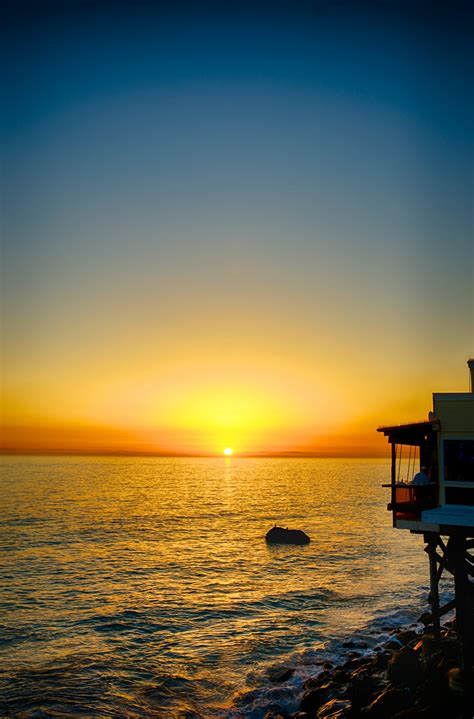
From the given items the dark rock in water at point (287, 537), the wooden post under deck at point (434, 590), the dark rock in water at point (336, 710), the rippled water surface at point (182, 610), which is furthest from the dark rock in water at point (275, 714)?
the dark rock in water at point (287, 537)

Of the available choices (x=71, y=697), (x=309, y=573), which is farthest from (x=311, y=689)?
(x=309, y=573)

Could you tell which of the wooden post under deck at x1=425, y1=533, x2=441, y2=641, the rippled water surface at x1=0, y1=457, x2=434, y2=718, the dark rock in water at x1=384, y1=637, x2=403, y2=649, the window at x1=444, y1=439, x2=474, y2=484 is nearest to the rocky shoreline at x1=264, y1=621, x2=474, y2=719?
the dark rock in water at x1=384, y1=637, x2=403, y2=649

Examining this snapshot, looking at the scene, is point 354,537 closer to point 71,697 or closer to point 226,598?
point 226,598

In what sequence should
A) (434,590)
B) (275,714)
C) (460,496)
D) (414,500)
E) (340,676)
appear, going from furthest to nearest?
(434,590) < (340,676) < (275,714) < (414,500) < (460,496)

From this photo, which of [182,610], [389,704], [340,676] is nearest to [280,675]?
[340,676]

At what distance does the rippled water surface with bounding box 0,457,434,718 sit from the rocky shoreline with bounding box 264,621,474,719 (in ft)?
4.94

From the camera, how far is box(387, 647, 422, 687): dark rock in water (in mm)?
21202

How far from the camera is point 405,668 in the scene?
22062 mm

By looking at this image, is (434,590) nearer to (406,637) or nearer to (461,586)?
(406,637)

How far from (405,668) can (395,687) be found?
1.76 metres

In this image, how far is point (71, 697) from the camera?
2402 cm

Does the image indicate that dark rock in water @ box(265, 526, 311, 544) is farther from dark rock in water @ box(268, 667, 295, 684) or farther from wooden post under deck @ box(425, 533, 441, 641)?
wooden post under deck @ box(425, 533, 441, 641)

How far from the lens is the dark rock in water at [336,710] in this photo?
65.2 ft

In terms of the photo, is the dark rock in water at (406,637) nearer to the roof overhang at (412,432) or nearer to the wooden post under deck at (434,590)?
the wooden post under deck at (434,590)
